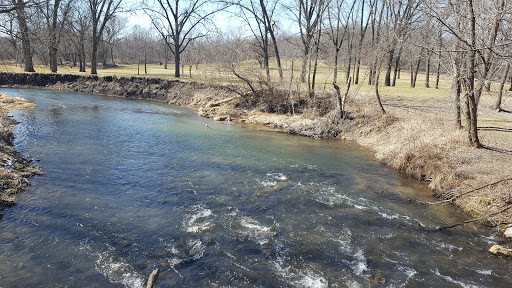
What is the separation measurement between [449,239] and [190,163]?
9392 millimetres

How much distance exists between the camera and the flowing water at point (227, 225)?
6441 millimetres

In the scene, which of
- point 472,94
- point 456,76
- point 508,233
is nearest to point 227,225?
point 508,233

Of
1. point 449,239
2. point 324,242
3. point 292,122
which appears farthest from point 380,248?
point 292,122

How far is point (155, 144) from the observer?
53.0ft

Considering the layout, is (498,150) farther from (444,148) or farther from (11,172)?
(11,172)

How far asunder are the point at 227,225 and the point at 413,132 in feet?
35.4

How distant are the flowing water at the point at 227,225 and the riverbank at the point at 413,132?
0.90 metres

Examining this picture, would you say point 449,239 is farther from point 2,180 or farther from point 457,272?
point 2,180

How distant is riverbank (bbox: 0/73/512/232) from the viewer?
1002 centimetres

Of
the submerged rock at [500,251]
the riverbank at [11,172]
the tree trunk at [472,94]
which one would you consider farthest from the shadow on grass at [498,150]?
the riverbank at [11,172]

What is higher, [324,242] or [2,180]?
[2,180]

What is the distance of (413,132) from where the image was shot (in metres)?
14.9

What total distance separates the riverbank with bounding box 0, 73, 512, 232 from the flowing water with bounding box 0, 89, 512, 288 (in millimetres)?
897

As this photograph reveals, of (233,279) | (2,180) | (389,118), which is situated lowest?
(233,279)
